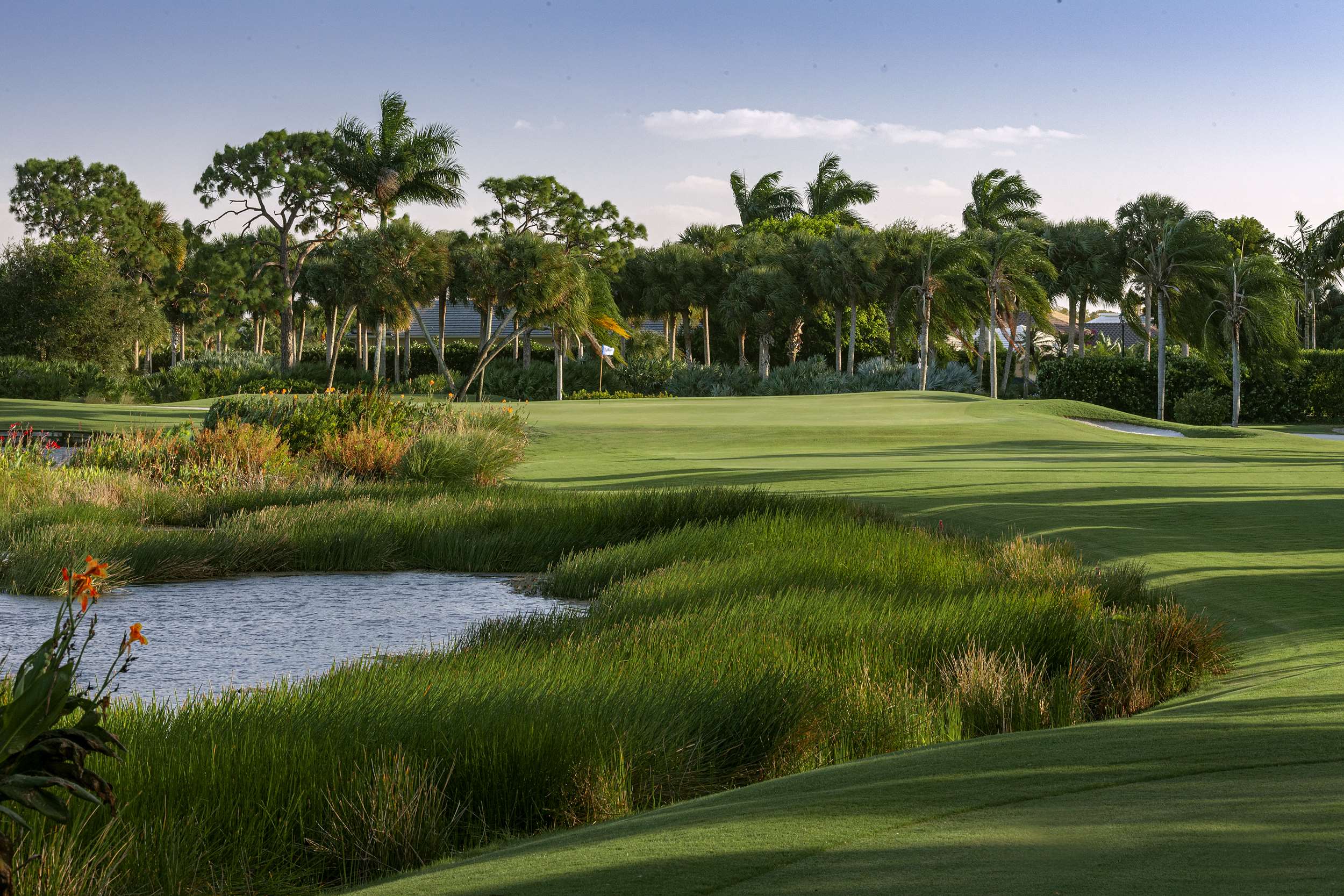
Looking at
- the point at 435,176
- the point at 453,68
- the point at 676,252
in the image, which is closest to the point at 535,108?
the point at 453,68

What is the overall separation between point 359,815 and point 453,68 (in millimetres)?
26071

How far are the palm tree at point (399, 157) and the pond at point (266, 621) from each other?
40.2 meters

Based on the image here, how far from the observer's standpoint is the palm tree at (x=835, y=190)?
67.7 metres

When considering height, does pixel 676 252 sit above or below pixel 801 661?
above

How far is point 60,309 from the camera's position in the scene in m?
47.0

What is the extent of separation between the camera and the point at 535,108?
3475cm

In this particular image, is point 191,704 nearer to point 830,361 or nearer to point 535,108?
point 535,108

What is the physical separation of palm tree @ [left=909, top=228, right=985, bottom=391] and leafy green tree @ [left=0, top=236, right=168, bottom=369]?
3064 cm

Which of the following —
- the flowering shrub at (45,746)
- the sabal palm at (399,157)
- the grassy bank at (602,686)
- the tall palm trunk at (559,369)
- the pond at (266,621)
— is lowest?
the pond at (266,621)

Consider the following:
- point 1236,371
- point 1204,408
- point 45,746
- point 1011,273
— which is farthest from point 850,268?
point 45,746

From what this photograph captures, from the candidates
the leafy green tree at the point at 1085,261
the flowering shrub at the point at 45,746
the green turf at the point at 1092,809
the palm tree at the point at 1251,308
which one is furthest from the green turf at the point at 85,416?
the leafy green tree at the point at 1085,261

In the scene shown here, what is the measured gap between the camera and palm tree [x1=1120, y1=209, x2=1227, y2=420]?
40281 mm

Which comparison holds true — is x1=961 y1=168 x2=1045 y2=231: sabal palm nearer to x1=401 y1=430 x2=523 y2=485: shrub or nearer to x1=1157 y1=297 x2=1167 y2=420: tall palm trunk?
x1=1157 y1=297 x2=1167 y2=420: tall palm trunk

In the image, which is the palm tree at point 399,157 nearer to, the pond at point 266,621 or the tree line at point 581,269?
the tree line at point 581,269
